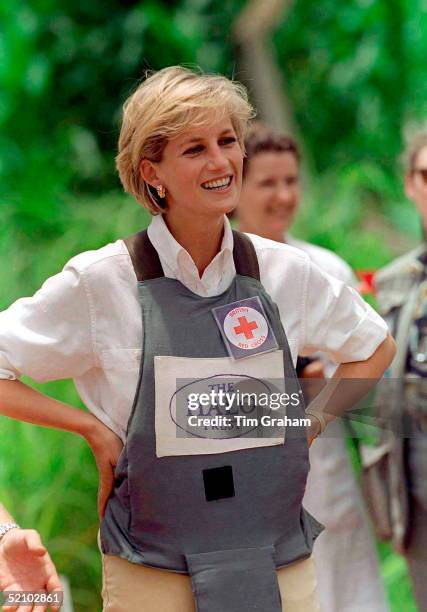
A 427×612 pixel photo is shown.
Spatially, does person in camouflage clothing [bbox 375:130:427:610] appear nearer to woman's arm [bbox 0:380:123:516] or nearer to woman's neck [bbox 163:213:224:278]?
woman's neck [bbox 163:213:224:278]

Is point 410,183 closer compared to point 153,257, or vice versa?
point 153,257

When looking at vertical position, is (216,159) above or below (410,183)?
above

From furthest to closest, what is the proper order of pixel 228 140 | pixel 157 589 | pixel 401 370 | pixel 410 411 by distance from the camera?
pixel 401 370, pixel 410 411, pixel 228 140, pixel 157 589

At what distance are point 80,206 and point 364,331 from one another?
2632mm

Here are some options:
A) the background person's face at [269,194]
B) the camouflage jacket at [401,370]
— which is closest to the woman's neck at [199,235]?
the camouflage jacket at [401,370]

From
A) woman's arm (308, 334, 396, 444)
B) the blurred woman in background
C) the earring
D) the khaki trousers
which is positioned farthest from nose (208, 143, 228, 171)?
the blurred woman in background

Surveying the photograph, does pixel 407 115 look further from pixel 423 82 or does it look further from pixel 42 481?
pixel 42 481

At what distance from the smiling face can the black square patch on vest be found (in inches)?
17.6

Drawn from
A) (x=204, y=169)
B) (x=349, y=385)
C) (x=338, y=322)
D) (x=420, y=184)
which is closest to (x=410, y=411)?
(x=349, y=385)

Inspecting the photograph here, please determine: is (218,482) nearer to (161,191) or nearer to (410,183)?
(161,191)

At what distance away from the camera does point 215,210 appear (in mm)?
1797

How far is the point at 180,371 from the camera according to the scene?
1719 millimetres

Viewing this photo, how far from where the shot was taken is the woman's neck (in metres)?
1.83

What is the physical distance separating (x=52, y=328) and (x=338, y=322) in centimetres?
52
